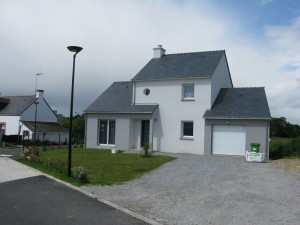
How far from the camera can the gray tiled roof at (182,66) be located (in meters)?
25.1

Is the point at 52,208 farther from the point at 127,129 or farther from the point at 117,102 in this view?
the point at 117,102

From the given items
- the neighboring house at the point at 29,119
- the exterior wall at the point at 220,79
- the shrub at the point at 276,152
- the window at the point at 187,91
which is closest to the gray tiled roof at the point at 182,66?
the exterior wall at the point at 220,79

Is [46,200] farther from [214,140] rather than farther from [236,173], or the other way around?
[214,140]

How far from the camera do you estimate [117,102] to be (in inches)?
1103

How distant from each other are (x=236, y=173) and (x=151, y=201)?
6.44 m

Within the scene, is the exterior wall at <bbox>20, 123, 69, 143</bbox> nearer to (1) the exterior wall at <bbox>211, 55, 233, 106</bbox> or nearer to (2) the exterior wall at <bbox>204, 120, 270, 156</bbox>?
(1) the exterior wall at <bbox>211, 55, 233, 106</bbox>

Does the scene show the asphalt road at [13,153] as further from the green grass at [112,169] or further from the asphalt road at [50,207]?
the asphalt road at [50,207]

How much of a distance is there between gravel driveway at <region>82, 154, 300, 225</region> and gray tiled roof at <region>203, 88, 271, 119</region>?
6058 mm

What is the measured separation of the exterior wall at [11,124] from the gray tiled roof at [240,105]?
96.0 feet

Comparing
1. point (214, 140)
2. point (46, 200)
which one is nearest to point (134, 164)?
point (214, 140)

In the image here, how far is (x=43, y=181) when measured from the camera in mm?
12914

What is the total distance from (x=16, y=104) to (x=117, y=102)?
84.1 ft

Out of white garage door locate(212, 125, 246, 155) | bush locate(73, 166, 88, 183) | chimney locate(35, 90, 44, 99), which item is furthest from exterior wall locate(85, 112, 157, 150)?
chimney locate(35, 90, 44, 99)

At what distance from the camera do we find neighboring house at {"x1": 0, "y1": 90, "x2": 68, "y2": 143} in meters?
44.7
